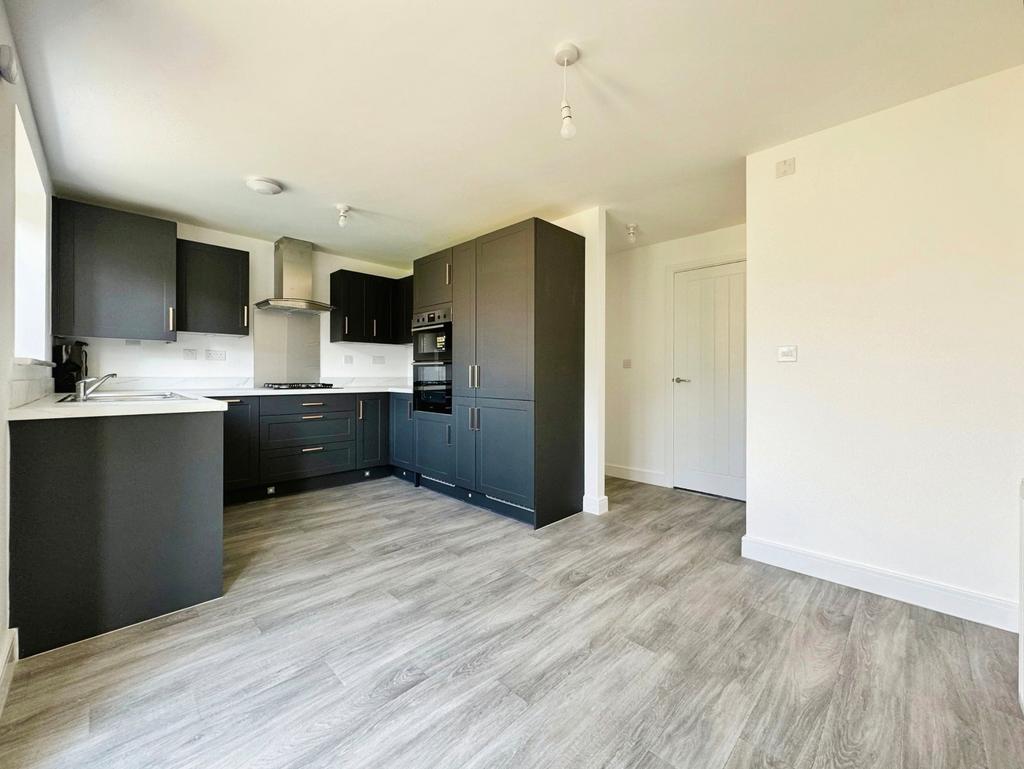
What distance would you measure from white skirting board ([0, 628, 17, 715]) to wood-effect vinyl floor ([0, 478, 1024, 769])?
4 cm

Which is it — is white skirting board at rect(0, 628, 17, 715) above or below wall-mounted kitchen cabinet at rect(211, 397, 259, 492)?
below

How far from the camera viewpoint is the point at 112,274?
3078mm

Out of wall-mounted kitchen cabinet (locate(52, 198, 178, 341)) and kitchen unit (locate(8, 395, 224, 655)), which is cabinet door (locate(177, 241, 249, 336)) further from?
kitchen unit (locate(8, 395, 224, 655))

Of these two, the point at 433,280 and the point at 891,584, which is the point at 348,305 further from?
the point at 891,584

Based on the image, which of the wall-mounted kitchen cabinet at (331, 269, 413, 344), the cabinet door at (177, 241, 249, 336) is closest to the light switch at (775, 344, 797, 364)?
the wall-mounted kitchen cabinet at (331, 269, 413, 344)

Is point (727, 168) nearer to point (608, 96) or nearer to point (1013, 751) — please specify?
→ point (608, 96)

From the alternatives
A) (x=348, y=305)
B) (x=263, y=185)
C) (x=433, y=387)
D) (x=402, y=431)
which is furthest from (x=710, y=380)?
(x=263, y=185)

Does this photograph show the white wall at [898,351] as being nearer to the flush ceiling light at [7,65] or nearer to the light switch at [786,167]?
the light switch at [786,167]

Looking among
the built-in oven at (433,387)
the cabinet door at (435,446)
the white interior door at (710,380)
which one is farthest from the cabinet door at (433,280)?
the white interior door at (710,380)

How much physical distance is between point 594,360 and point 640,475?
1.66 meters

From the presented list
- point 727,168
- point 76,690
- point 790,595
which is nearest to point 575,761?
point 790,595

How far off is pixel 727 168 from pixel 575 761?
3.06m

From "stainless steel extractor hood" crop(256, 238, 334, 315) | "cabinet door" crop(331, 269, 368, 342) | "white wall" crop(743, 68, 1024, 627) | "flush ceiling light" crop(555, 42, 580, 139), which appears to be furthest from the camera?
"cabinet door" crop(331, 269, 368, 342)

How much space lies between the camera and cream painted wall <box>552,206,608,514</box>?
3.32 metres
